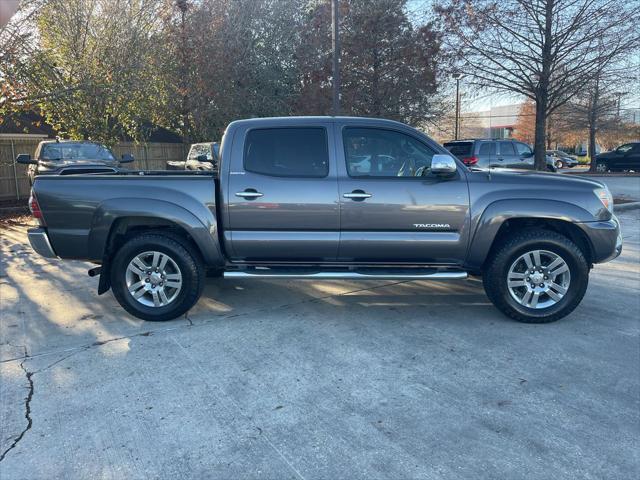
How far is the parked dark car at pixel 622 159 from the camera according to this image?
2811cm

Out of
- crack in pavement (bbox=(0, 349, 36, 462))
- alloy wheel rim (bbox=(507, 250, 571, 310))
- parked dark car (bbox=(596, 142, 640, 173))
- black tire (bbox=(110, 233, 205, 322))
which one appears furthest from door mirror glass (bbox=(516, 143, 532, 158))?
crack in pavement (bbox=(0, 349, 36, 462))

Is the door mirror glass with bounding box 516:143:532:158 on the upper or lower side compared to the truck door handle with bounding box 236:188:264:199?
upper

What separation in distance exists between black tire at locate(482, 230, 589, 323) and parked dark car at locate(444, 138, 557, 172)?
10.5 meters

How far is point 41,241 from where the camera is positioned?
4.86 metres

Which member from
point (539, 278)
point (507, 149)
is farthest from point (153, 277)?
point (507, 149)

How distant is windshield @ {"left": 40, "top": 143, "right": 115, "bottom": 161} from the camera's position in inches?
515

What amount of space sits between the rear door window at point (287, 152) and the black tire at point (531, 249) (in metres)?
1.93

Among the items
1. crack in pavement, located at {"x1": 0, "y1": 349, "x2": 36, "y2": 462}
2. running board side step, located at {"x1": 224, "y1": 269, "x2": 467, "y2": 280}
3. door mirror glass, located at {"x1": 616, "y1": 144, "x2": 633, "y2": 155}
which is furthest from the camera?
door mirror glass, located at {"x1": 616, "y1": 144, "x2": 633, "y2": 155}

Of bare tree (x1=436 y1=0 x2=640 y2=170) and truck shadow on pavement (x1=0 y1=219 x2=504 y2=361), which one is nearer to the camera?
truck shadow on pavement (x1=0 y1=219 x2=504 y2=361)

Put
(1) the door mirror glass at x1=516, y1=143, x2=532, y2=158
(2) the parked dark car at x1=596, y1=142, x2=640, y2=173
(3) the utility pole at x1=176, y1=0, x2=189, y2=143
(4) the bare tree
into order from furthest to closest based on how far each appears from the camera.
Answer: (2) the parked dark car at x1=596, y1=142, x2=640, y2=173 → (3) the utility pole at x1=176, y1=0, x2=189, y2=143 → (1) the door mirror glass at x1=516, y1=143, x2=532, y2=158 → (4) the bare tree

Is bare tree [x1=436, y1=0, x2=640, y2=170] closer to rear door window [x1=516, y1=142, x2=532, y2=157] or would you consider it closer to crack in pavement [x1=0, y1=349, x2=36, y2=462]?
rear door window [x1=516, y1=142, x2=532, y2=157]

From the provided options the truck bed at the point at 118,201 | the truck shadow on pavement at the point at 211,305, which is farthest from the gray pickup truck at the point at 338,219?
the truck shadow on pavement at the point at 211,305

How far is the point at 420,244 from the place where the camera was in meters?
4.81

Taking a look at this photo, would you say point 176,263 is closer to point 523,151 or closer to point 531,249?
point 531,249
